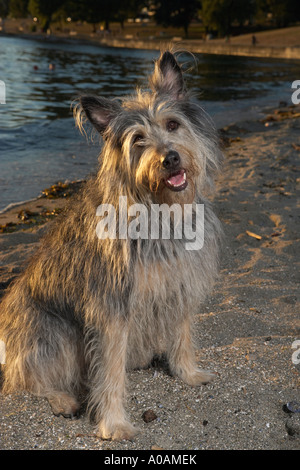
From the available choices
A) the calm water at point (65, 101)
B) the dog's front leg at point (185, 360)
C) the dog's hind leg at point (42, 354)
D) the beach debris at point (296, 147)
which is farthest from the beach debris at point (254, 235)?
A: the beach debris at point (296, 147)

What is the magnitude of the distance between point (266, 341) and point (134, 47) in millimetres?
69645

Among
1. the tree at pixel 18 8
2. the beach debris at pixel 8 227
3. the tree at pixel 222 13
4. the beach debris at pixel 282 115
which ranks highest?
the tree at pixel 18 8

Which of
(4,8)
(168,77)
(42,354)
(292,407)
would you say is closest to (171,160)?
(168,77)

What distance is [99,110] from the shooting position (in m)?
3.63

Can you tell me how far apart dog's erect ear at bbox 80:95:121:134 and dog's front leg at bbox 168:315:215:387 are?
1.77 meters

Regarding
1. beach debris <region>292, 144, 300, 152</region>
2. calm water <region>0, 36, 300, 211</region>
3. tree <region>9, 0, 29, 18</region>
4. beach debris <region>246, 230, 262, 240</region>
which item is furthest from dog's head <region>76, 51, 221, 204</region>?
tree <region>9, 0, 29, 18</region>

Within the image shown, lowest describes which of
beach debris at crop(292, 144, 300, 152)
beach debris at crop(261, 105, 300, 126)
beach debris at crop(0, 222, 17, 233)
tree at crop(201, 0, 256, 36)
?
beach debris at crop(0, 222, 17, 233)

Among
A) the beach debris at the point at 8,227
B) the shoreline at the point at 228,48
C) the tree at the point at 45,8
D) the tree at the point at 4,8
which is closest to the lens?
the beach debris at the point at 8,227

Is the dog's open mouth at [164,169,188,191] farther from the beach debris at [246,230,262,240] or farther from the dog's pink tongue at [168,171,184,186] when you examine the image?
the beach debris at [246,230,262,240]

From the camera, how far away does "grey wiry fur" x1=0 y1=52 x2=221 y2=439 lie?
142 inches

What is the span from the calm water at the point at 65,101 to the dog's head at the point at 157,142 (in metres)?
0.58

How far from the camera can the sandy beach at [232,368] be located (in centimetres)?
379

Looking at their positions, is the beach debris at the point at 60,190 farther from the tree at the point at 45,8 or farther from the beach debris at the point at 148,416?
the tree at the point at 45,8

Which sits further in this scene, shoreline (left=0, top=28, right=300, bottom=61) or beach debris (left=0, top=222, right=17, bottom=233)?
shoreline (left=0, top=28, right=300, bottom=61)
